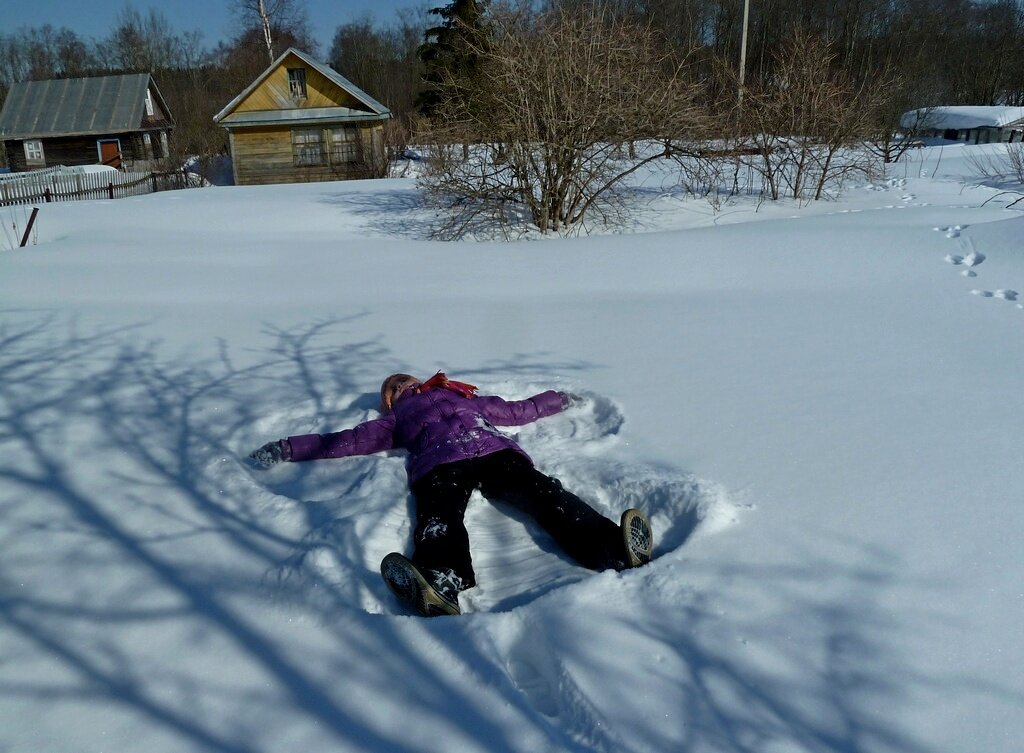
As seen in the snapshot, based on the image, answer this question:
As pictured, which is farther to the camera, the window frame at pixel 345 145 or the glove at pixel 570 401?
the window frame at pixel 345 145

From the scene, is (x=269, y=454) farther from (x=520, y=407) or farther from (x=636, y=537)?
(x=636, y=537)

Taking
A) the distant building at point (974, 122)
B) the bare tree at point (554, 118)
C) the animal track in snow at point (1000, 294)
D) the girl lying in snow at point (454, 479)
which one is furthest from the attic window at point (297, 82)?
the girl lying in snow at point (454, 479)

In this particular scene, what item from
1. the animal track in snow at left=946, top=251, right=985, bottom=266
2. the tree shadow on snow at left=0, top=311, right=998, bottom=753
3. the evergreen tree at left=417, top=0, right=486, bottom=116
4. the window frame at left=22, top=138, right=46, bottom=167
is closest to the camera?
the tree shadow on snow at left=0, top=311, right=998, bottom=753

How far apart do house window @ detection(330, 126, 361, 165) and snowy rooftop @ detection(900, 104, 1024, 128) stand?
22.0 metres

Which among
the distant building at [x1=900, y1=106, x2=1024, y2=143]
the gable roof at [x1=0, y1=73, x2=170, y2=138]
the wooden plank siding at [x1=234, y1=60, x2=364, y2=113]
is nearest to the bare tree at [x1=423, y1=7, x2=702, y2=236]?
the wooden plank siding at [x1=234, y1=60, x2=364, y2=113]

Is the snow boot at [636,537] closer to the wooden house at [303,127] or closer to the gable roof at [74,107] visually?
the wooden house at [303,127]

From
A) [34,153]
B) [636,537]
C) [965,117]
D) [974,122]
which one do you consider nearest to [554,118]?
[636,537]

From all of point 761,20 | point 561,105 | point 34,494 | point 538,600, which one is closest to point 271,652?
point 538,600

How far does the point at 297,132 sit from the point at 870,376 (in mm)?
25404

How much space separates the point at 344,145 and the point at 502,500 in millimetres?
25191

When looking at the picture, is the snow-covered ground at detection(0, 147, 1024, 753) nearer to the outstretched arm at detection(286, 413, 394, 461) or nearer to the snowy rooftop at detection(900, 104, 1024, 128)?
the outstretched arm at detection(286, 413, 394, 461)

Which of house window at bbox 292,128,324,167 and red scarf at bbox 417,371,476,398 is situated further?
house window at bbox 292,128,324,167

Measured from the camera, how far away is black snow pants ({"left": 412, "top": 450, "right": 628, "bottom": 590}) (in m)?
2.61

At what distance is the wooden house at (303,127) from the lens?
82.4ft
